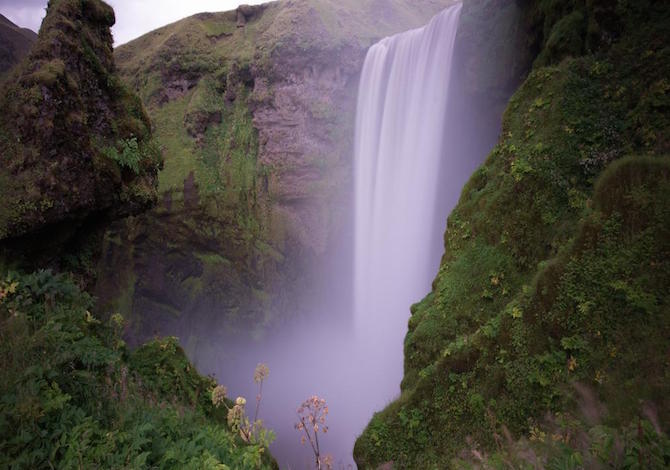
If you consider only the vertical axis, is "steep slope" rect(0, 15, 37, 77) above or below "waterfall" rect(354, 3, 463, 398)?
above

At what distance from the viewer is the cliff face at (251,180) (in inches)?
892

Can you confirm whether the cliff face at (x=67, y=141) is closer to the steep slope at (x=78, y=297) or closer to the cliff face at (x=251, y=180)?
the steep slope at (x=78, y=297)

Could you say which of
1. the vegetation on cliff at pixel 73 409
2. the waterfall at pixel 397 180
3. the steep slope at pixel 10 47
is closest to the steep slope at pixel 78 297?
the vegetation on cliff at pixel 73 409

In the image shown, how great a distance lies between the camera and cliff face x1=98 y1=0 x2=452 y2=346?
22.7m

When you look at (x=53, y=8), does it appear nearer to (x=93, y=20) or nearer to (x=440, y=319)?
(x=93, y=20)

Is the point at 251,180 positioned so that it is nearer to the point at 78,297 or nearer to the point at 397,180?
the point at 397,180

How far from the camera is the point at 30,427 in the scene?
131 inches

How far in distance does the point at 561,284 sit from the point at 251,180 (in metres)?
21.1

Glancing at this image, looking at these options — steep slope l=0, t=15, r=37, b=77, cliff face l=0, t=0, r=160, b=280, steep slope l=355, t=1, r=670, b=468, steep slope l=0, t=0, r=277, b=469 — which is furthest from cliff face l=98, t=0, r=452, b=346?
steep slope l=355, t=1, r=670, b=468

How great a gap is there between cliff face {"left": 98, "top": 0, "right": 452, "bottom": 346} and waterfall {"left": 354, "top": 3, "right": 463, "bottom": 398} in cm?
211

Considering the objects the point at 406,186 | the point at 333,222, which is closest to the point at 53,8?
the point at 406,186

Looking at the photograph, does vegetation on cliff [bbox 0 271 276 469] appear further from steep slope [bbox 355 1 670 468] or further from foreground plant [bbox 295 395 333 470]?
steep slope [bbox 355 1 670 468]

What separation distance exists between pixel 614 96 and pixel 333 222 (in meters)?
18.3

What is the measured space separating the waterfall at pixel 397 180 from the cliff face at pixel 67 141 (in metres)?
12.5
